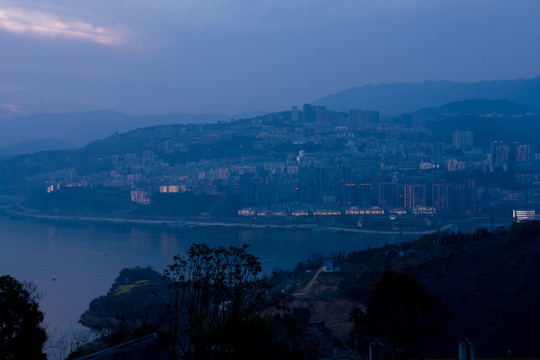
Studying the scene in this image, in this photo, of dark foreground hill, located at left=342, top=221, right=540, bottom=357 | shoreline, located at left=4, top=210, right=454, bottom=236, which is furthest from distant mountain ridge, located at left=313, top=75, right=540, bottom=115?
dark foreground hill, located at left=342, top=221, right=540, bottom=357

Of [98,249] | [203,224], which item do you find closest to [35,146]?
[203,224]

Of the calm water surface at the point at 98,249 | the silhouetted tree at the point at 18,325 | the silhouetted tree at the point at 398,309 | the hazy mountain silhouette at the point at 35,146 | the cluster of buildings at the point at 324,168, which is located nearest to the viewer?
the silhouetted tree at the point at 18,325

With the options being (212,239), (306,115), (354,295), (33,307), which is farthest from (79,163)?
(33,307)

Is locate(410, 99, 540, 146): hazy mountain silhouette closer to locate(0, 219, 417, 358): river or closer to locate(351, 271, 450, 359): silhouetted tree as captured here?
locate(0, 219, 417, 358): river

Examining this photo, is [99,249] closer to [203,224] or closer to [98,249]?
[98,249]

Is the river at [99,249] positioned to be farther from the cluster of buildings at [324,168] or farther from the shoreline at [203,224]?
the cluster of buildings at [324,168]

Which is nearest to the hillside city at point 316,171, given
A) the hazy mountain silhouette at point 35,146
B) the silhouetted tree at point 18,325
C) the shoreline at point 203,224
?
the shoreline at point 203,224

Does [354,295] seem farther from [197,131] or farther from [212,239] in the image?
[197,131]
